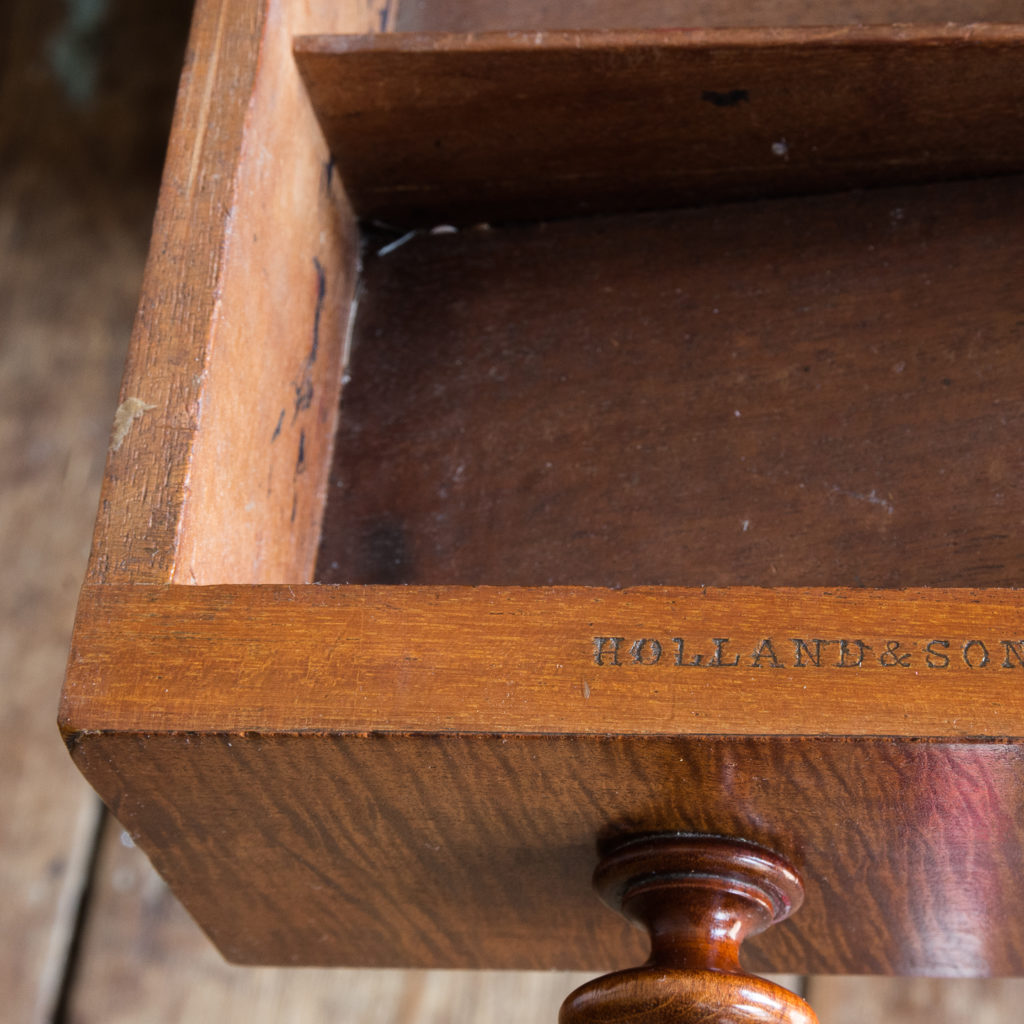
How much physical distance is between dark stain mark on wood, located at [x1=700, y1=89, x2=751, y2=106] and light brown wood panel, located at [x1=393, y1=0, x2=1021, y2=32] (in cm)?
6

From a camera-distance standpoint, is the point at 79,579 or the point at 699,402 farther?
the point at 79,579

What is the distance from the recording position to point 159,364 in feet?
1.83

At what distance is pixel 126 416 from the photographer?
550 mm

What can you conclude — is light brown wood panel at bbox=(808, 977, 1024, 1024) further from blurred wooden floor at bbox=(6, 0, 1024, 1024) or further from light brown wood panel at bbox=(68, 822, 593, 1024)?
light brown wood panel at bbox=(68, 822, 593, 1024)

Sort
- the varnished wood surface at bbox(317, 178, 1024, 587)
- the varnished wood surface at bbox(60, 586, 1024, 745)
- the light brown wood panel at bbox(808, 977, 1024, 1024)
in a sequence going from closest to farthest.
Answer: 1. the varnished wood surface at bbox(60, 586, 1024, 745)
2. the varnished wood surface at bbox(317, 178, 1024, 587)
3. the light brown wood panel at bbox(808, 977, 1024, 1024)

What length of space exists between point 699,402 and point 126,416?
0.27 meters

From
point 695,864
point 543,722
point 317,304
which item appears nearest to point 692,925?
point 695,864

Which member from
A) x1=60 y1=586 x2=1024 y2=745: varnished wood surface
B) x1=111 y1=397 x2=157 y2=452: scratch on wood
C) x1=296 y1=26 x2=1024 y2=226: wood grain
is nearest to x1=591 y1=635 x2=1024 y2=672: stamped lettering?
x1=60 y1=586 x2=1024 y2=745: varnished wood surface

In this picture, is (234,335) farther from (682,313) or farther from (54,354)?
(54,354)

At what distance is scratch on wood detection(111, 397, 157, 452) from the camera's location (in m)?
0.55

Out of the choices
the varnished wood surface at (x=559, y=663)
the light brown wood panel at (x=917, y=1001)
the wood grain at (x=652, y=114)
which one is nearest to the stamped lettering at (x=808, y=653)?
the varnished wood surface at (x=559, y=663)

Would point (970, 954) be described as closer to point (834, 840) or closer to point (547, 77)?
point (834, 840)

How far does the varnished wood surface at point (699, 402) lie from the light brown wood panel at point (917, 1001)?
0.36 meters

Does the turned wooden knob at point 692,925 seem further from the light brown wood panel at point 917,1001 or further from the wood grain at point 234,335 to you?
the light brown wood panel at point 917,1001
